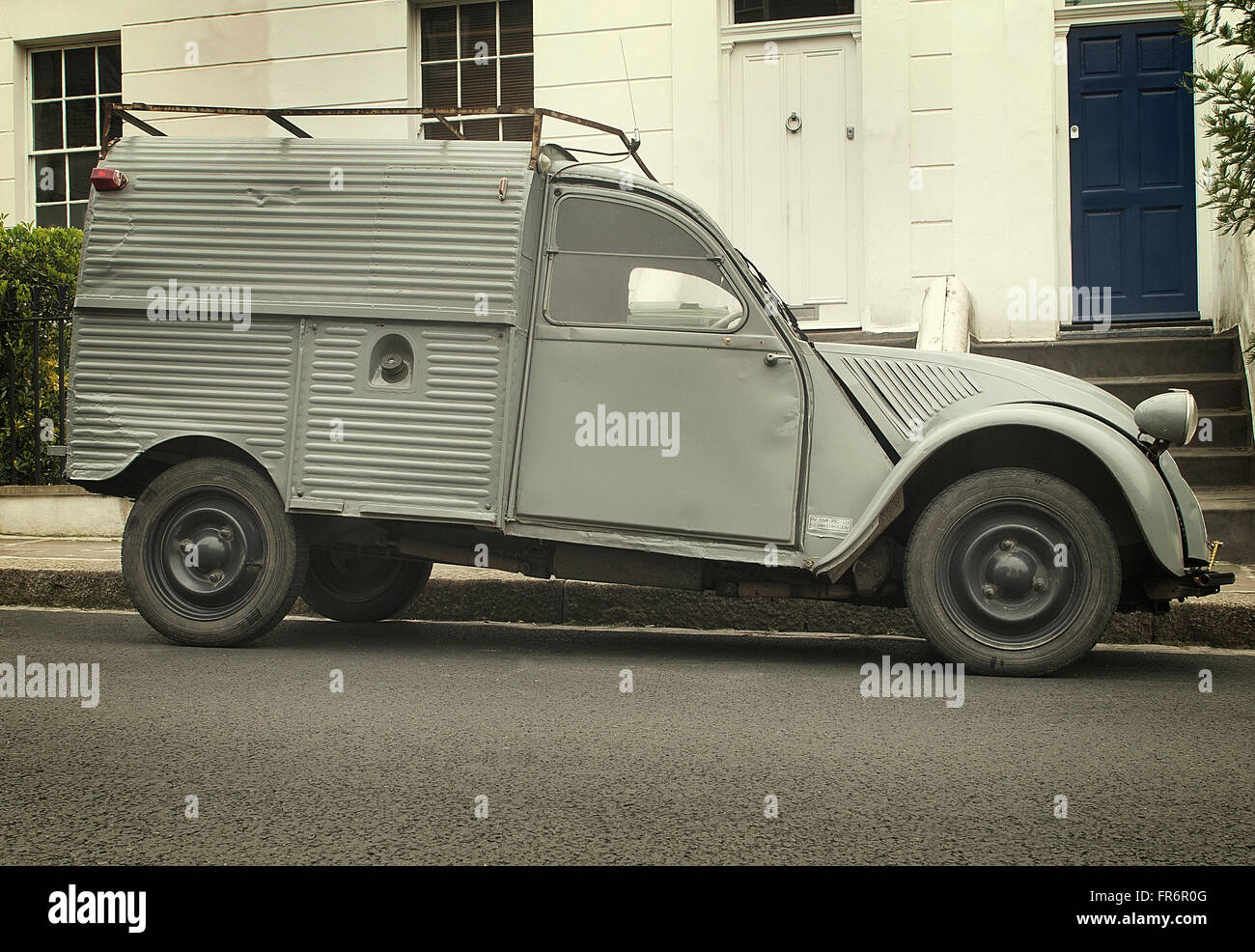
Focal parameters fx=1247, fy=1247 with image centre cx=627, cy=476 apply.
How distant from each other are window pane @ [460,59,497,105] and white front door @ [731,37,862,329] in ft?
7.38

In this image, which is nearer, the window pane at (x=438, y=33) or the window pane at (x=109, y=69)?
the window pane at (x=438, y=33)

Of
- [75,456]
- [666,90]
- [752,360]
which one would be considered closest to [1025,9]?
[666,90]

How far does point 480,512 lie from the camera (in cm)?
545

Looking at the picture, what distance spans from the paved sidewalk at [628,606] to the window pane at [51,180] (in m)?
6.62

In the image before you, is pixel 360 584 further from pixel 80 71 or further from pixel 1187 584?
pixel 80 71

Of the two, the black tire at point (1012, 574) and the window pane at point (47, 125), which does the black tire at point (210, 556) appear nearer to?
the black tire at point (1012, 574)

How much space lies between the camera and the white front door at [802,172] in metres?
10.6

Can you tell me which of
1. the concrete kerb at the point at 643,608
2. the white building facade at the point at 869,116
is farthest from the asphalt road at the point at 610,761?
the white building facade at the point at 869,116

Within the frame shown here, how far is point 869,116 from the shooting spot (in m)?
10.4

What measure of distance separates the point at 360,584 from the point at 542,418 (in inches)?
68.9

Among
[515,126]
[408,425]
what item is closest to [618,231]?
[408,425]

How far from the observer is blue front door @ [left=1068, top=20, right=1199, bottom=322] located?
10.3 m
